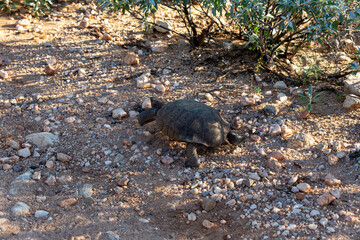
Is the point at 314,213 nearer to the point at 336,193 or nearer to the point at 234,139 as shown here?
the point at 336,193

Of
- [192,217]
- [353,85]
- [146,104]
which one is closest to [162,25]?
[146,104]

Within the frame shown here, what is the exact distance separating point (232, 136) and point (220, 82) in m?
1.26

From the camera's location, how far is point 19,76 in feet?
16.9

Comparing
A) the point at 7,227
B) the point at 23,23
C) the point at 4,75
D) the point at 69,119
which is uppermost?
the point at 23,23

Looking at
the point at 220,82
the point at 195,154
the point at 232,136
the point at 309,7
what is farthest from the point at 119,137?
the point at 309,7

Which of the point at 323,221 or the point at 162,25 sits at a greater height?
the point at 162,25

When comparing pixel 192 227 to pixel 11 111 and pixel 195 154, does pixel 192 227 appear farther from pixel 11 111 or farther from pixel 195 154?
pixel 11 111

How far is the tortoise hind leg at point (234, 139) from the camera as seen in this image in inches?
159

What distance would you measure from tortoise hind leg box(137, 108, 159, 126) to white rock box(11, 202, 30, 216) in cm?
157

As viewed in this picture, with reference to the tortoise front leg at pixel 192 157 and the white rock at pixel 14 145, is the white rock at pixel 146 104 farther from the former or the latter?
the white rock at pixel 14 145

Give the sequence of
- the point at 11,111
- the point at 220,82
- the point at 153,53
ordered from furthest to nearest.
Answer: the point at 153,53 < the point at 220,82 < the point at 11,111

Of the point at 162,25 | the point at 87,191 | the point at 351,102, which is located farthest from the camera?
the point at 162,25

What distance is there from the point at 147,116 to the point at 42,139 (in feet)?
3.92

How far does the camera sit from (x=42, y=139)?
414 centimetres
